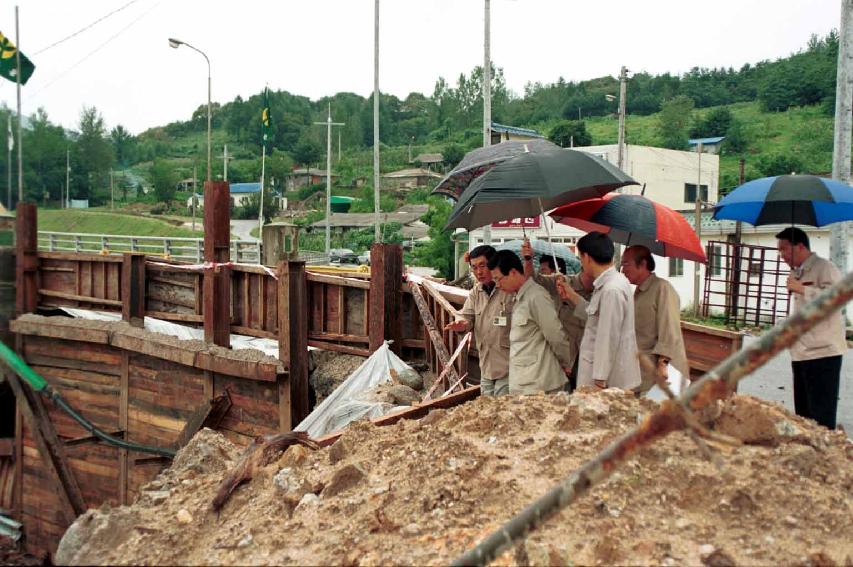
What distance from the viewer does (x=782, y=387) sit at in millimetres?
10734

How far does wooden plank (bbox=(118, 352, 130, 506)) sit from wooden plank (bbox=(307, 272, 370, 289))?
3360 millimetres

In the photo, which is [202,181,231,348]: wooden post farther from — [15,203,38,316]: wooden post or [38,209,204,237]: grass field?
[38,209,204,237]: grass field

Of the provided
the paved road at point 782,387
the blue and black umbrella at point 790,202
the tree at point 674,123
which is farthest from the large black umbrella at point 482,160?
the tree at point 674,123

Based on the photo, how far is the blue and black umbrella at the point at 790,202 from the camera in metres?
5.61

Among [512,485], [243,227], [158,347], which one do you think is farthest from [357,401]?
[243,227]

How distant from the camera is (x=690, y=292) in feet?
87.8

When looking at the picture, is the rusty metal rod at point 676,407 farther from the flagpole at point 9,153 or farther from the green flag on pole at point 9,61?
the green flag on pole at point 9,61

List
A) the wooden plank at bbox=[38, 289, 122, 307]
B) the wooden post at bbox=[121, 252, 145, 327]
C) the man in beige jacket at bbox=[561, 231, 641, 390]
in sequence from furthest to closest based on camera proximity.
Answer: the wooden plank at bbox=[38, 289, 122, 307], the wooden post at bbox=[121, 252, 145, 327], the man in beige jacket at bbox=[561, 231, 641, 390]

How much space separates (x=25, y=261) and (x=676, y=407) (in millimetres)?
13636

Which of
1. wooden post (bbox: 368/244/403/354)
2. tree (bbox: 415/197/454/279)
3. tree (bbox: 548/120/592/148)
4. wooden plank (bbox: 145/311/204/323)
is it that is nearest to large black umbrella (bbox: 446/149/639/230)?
wooden post (bbox: 368/244/403/354)

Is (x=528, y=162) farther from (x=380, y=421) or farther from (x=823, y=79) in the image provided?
(x=823, y=79)

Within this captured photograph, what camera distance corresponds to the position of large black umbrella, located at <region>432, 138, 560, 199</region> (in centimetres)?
556

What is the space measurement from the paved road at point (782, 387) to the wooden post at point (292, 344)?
510cm

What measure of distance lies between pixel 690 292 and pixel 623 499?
25.2 meters
